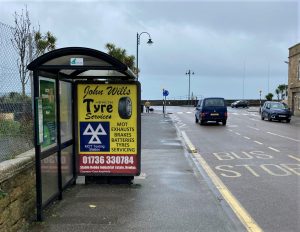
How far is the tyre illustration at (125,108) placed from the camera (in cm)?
795

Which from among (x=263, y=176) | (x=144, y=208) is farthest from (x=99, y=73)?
(x=263, y=176)

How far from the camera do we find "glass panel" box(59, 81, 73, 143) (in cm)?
727

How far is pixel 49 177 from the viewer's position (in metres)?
6.38

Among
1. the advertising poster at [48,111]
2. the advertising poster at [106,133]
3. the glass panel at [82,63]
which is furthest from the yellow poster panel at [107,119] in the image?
the glass panel at [82,63]

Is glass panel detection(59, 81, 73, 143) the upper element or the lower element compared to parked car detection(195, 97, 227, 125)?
upper

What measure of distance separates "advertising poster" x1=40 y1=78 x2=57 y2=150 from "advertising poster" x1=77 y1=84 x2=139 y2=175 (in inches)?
55.0

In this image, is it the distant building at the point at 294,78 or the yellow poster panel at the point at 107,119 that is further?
the distant building at the point at 294,78

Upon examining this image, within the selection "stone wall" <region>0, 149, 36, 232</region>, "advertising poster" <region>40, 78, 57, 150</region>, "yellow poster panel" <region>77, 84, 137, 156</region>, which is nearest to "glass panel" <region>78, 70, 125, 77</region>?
"yellow poster panel" <region>77, 84, 137, 156</region>

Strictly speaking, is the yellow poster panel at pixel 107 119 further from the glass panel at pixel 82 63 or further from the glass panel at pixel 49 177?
the glass panel at pixel 82 63

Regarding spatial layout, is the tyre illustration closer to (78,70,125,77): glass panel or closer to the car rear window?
(78,70,125,77): glass panel

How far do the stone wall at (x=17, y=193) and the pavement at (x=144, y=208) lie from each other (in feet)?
0.76

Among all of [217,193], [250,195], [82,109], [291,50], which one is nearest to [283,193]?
[250,195]

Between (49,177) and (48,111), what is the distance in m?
1.00

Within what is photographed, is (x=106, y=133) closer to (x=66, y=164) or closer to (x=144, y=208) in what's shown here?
(x=66, y=164)
